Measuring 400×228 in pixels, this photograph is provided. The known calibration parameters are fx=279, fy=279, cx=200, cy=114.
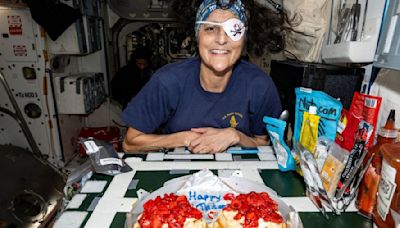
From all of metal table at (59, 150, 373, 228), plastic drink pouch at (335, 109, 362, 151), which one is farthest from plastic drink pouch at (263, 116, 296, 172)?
plastic drink pouch at (335, 109, 362, 151)

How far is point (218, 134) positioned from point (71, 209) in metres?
0.62

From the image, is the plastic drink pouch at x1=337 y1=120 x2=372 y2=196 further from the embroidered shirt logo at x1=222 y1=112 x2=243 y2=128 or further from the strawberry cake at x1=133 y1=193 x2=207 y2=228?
the embroidered shirt logo at x1=222 y1=112 x2=243 y2=128

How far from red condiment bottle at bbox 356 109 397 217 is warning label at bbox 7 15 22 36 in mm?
3100

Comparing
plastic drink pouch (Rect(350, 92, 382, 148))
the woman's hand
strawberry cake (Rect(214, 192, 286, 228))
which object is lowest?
the woman's hand

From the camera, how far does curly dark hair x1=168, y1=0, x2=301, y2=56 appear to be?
144 centimetres

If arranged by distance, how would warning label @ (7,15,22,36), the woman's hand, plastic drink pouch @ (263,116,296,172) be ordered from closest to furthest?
plastic drink pouch @ (263,116,296,172) < the woman's hand < warning label @ (7,15,22,36)

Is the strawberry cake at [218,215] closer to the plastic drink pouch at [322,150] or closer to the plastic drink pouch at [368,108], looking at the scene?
the plastic drink pouch at [322,150]

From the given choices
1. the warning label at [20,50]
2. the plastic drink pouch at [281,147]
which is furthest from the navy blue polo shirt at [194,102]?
the warning label at [20,50]

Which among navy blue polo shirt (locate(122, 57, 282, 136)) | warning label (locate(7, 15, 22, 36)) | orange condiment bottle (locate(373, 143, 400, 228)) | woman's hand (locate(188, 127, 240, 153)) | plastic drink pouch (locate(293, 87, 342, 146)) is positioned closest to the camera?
orange condiment bottle (locate(373, 143, 400, 228))

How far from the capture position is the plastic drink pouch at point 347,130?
0.78 m

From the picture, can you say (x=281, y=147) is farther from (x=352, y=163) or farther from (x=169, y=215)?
(x=169, y=215)

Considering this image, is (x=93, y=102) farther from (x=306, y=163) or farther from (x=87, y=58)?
(x=306, y=163)

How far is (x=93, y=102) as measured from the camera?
361 cm

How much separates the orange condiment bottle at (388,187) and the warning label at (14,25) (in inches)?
123
